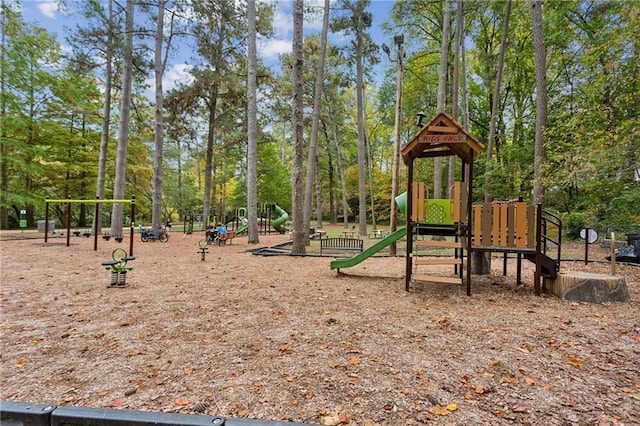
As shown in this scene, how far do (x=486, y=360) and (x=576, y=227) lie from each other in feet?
50.6

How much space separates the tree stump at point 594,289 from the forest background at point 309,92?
120 inches

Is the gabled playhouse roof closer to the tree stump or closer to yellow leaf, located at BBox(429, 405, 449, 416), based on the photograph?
the tree stump

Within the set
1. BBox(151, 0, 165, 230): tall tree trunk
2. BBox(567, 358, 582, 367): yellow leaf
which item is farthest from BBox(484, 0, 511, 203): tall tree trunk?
BBox(151, 0, 165, 230): tall tree trunk

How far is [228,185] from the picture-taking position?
41781mm

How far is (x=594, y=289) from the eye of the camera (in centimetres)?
474

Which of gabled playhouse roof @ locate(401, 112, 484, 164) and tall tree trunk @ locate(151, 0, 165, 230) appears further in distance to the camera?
tall tree trunk @ locate(151, 0, 165, 230)

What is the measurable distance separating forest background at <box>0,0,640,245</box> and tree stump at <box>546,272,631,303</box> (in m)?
3.05

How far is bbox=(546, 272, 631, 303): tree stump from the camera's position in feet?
15.3

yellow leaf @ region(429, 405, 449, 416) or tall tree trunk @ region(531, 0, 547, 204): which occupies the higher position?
tall tree trunk @ region(531, 0, 547, 204)

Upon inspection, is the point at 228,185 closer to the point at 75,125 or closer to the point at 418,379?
the point at 75,125

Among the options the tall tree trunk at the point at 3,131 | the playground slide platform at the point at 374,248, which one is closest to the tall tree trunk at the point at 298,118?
the playground slide platform at the point at 374,248

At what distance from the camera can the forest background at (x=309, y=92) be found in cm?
821

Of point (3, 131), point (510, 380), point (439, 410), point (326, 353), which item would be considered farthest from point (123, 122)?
point (510, 380)

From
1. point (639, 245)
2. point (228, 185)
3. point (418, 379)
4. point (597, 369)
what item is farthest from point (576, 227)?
point (228, 185)
